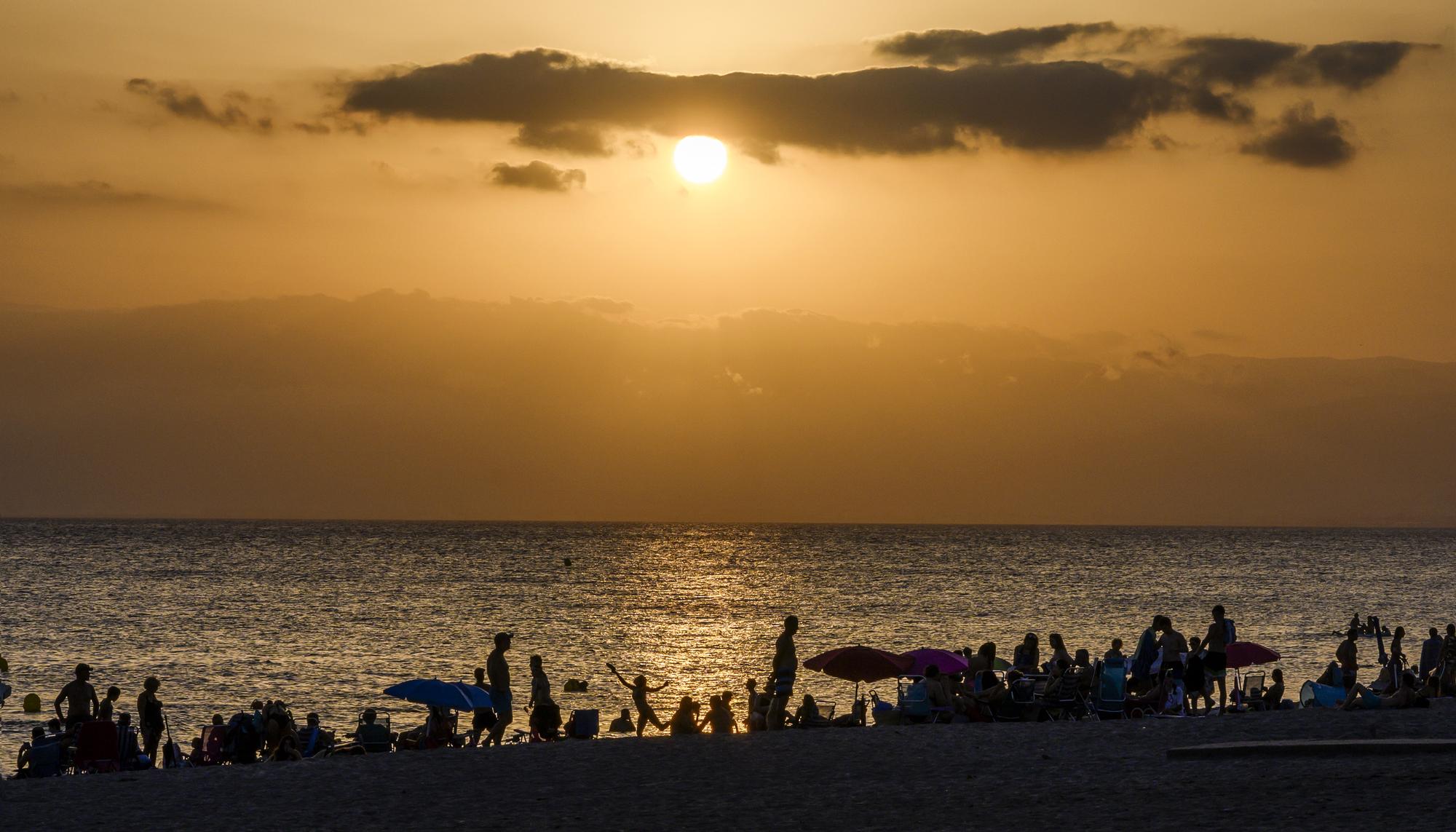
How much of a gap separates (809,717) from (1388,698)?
339 inches

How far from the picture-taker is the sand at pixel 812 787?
40.7 feet

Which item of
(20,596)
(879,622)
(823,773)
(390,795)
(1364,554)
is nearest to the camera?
(390,795)

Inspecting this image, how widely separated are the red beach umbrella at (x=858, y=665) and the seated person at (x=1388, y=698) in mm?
6852

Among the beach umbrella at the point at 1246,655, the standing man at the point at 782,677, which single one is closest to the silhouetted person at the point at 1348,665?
the beach umbrella at the point at 1246,655

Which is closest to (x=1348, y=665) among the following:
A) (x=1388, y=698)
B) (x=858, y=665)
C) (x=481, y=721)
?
(x=1388, y=698)

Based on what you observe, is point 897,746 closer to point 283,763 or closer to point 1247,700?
point 283,763

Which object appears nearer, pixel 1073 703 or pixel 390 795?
pixel 390 795

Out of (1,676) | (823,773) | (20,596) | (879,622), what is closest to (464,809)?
(823,773)

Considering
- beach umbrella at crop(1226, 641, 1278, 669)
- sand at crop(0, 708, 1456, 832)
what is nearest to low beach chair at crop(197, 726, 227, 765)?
sand at crop(0, 708, 1456, 832)

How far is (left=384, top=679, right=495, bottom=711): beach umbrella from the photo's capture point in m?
22.2

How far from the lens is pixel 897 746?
Answer: 17391 millimetres

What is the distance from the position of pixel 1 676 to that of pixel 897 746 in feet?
136

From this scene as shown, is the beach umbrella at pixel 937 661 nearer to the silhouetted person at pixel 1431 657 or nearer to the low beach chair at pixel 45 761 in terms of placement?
the silhouetted person at pixel 1431 657

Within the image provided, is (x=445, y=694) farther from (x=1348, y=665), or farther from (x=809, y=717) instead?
(x=1348, y=665)
